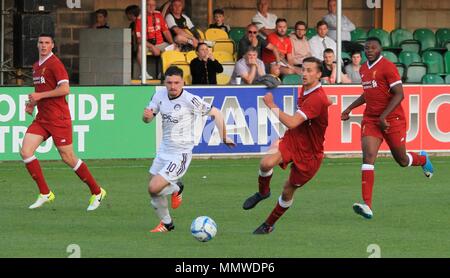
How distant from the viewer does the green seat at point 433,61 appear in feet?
89.0

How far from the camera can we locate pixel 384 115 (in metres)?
16.2

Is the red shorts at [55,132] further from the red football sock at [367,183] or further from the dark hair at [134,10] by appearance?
the dark hair at [134,10]

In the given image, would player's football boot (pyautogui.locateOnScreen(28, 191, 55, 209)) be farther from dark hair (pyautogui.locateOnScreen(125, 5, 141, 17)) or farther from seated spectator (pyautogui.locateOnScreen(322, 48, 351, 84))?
dark hair (pyautogui.locateOnScreen(125, 5, 141, 17))

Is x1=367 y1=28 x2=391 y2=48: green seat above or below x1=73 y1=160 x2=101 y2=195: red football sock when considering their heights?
above

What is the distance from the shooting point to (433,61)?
27219mm

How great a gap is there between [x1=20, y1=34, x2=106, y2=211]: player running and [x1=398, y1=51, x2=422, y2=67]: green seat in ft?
37.9

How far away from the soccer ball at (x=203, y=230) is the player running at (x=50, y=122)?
3.35 metres

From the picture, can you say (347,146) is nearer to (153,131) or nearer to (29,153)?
(153,131)

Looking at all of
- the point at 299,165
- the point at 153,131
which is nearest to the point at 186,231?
the point at 299,165

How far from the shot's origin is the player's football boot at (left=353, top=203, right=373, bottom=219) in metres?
15.6

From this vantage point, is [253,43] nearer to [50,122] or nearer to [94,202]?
[50,122]

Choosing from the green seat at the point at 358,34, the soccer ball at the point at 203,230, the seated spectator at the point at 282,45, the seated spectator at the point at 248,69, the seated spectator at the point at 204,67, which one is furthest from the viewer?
the green seat at the point at 358,34

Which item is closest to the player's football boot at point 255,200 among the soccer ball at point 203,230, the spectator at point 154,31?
the soccer ball at point 203,230

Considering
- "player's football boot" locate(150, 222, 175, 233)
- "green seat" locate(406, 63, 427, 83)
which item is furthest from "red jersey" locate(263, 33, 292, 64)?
"player's football boot" locate(150, 222, 175, 233)
